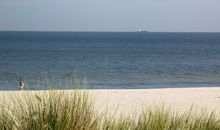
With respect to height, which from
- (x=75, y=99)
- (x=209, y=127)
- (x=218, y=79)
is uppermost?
(x=75, y=99)

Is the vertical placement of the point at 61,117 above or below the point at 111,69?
above

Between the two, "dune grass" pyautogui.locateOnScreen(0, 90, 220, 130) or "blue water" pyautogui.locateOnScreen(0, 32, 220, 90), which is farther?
"blue water" pyautogui.locateOnScreen(0, 32, 220, 90)

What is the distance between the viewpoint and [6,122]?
464 centimetres

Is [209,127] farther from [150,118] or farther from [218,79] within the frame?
[218,79]

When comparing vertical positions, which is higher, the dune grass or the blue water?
the dune grass

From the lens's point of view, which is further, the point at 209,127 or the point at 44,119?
the point at 209,127

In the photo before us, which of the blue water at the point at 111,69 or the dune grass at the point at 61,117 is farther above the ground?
the dune grass at the point at 61,117

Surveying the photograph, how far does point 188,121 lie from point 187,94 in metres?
16.0

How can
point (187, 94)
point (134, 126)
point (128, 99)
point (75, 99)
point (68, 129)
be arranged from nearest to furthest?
point (68, 129) → point (75, 99) → point (134, 126) → point (128, 99) → point (187, 94)

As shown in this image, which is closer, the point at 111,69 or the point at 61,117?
the point at 61,117

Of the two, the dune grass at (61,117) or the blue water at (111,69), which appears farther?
the blue water at (111,69)

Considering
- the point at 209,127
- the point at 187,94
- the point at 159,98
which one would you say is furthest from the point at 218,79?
the point at 209,127

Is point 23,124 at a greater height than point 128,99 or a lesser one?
greater

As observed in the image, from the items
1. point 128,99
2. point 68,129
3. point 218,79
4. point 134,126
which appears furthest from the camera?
point 218,79
